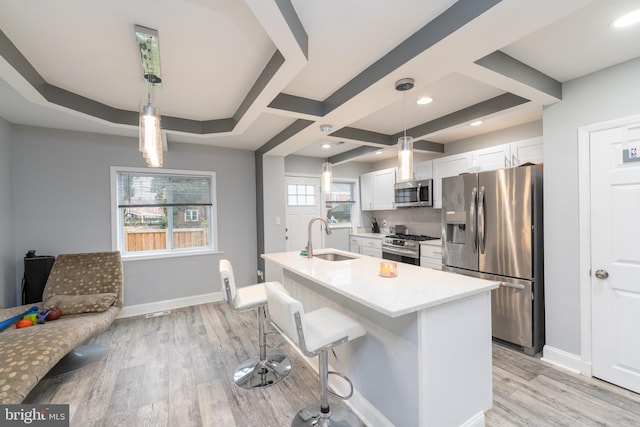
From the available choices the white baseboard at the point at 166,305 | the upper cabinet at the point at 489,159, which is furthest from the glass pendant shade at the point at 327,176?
the white baseboard at the point at 166,305

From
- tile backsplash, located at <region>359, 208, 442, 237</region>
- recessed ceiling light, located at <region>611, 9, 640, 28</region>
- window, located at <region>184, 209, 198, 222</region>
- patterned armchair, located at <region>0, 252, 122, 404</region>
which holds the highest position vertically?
recessed ceiling light, located at <region>611, 9, 640, 28</region>

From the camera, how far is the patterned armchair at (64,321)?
1733 mm

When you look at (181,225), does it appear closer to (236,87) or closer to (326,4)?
(236,87)

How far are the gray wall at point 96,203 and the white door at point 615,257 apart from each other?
415 cm

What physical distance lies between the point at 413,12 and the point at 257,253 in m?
3.95

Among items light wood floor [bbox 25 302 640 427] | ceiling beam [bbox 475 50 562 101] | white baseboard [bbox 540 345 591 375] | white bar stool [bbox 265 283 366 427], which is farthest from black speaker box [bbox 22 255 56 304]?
white baseboard [bbox 540 345 591 375]

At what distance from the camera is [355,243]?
5.64 metres

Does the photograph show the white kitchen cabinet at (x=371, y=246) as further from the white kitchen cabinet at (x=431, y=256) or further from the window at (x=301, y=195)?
the window at (x=301, y=195)

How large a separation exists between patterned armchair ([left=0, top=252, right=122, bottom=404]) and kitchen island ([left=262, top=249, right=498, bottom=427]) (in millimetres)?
1889

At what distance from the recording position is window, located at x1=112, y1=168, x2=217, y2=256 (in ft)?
12.6

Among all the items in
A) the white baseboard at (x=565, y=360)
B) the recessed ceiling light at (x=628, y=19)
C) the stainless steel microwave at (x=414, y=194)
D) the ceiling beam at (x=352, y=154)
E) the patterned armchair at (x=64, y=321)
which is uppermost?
the recessed ceiling light at (x=628, y=19)

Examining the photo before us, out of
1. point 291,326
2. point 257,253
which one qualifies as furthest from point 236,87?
point 257,253

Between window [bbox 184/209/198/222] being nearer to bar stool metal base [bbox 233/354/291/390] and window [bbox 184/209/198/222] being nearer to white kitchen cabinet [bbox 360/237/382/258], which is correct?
bar stool metal base [bbox 233/354/291/390]

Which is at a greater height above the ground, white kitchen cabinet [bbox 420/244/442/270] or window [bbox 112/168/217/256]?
window [bbox 112/168/217/256]
